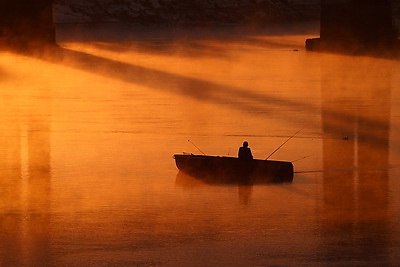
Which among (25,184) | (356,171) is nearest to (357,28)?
(356,171)

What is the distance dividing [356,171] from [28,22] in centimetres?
2079

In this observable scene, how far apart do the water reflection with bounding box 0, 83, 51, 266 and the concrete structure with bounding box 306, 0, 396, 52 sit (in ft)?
40.6

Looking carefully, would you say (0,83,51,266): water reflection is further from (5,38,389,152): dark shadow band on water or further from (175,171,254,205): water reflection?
(5,38,389,152): dark shadow band on water

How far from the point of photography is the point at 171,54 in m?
25.3

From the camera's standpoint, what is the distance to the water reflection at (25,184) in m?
7.83

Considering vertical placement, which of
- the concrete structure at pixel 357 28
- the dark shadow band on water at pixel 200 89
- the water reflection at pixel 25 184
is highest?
the concrete structure at pixel 357 28

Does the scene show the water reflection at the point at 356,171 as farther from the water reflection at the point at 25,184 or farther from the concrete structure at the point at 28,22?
the concrete structure at the point at 28,22

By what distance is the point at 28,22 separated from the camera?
30.4 metres

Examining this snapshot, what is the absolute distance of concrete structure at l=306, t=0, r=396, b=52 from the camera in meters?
26.9

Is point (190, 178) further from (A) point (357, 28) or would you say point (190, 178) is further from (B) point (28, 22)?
(B) point (28, 22)

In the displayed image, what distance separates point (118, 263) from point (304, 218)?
6.17 feet

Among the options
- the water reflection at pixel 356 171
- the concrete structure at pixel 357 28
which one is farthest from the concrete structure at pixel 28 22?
the water reflection at pixel 356 171

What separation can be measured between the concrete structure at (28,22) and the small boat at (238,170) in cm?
1933

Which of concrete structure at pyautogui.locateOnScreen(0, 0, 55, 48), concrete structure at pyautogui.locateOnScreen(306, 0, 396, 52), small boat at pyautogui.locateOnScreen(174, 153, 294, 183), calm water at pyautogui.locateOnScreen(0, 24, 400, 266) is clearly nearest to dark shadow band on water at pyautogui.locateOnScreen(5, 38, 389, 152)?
calm water at pyautogui.locateOnScreen(0, 24, 400, 266)
